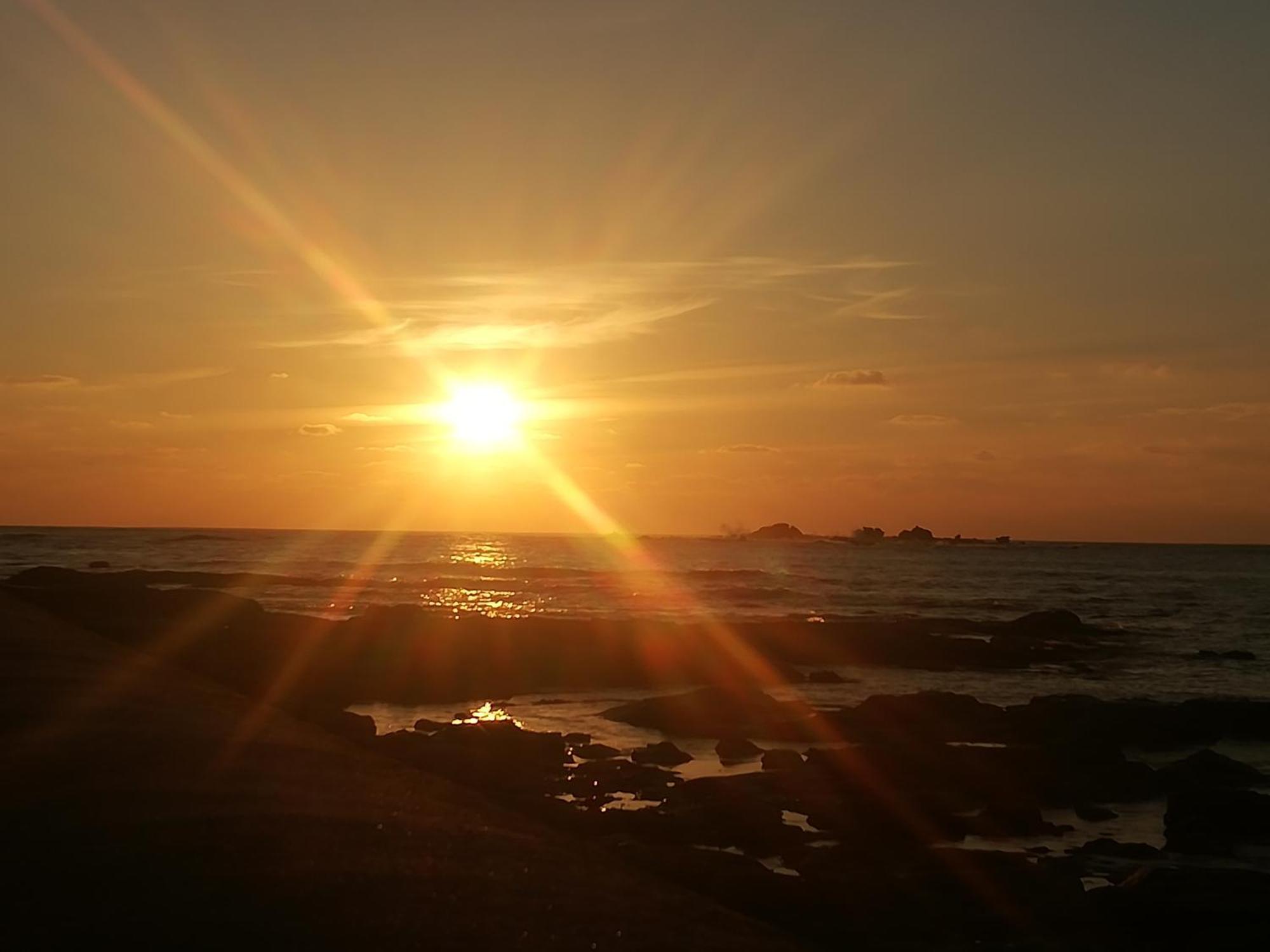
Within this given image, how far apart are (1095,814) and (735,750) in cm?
727

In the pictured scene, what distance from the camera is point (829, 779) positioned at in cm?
2066

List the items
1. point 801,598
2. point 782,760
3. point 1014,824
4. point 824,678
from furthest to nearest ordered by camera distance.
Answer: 1. point 801,598
2. point 824,678
3. point 782,760
4. point 1014,824

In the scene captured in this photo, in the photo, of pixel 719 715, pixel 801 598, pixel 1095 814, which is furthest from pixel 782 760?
pixel 801 598

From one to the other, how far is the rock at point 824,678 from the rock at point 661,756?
50.8 feet

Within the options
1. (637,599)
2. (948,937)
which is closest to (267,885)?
(948,937)

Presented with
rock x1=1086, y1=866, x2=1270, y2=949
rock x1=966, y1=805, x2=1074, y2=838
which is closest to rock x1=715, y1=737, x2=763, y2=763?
rock x1=966, y1=805, x2=1074, y2=838

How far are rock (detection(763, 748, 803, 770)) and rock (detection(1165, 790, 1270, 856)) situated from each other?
6.21m

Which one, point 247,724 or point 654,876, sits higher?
point 247,724

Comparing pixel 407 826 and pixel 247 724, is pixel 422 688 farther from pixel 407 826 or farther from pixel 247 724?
pixel 407 826

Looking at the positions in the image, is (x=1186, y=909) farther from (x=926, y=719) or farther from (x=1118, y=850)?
(x=926, y=719)

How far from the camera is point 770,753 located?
22234mm

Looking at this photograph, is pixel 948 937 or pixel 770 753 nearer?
pixel 948 937

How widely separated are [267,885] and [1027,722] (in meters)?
21.9

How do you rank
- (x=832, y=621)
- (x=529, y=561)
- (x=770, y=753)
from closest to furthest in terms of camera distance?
(x=770, y=753) → (x=832, y=621) → (x=529, y=561)
